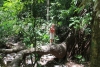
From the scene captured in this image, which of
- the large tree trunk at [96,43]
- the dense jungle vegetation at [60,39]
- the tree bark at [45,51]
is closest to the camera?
the large tree trunk at [96,43]

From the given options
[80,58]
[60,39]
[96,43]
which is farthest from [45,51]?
[96,43]

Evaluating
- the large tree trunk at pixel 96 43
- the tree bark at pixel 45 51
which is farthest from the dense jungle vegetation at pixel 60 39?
the large tree trunk at pixel 96 43

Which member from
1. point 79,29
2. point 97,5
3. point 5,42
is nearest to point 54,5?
point 79,29

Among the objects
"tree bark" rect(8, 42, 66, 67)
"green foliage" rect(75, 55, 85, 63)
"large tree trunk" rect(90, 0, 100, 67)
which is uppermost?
"large tree trunk" rect(90, 0, 100, 67)

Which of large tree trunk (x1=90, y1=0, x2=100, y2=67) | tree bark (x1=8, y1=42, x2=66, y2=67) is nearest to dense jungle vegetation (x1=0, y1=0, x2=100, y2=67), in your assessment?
tree bark (x1=8, y1=42, x2=66, y2=67)

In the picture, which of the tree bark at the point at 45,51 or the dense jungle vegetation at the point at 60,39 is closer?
the tree bark at the point at 45,51

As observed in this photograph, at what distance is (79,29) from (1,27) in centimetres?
403

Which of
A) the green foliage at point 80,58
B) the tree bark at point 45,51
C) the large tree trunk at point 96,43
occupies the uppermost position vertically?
the large tree trunk at point 96,43

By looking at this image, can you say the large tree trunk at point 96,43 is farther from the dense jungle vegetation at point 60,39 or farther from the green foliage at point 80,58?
the green foliage at point 80,58

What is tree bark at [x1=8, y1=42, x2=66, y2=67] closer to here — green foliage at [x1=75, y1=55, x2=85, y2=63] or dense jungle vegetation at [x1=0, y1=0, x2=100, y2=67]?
dense jungle vegetation at [x1=0, y1=0, x2=100, y2=67]

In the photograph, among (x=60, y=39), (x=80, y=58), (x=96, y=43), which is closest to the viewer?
(x=96, y=43)

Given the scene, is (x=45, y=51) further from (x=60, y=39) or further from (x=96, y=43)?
(x=96, y=43)

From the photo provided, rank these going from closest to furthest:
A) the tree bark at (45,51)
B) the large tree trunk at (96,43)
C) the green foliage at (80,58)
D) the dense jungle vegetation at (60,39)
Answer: the large tree trunk at (96,43), the tree bark at (45,51), the dense jungle vegetation at (60,39), the green foliage at (80,58)

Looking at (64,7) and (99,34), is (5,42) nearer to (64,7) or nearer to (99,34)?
(64,7)
